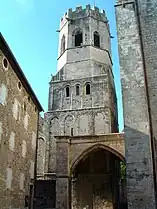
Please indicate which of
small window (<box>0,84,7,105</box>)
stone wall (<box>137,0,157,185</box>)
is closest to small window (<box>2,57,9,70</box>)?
small window (<box>0,84,7,105</box>)

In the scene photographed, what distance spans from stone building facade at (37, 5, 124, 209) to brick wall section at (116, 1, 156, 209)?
838cm

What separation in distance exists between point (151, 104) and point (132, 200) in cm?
291

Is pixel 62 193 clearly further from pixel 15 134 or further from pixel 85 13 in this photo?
pixel 85 13

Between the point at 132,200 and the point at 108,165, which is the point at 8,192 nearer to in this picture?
the point at 132,200

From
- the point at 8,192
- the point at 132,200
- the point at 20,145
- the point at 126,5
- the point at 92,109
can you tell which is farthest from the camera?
the point at 92,109

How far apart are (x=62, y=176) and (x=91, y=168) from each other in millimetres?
5741

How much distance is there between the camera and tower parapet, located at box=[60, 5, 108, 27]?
1221 inches

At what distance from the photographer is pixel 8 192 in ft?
42.4

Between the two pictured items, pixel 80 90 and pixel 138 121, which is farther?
pixel 80 90

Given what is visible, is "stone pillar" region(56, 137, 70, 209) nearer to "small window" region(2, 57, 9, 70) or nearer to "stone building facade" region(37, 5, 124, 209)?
"stone building facade" region(37, 5, 124, 209)

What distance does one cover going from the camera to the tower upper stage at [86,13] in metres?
31.0

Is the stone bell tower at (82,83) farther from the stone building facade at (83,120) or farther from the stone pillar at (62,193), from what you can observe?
the stone pillar at (62,193)

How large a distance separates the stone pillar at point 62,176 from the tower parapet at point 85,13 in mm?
18580

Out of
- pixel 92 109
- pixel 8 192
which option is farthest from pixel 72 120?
pixel 8 192
